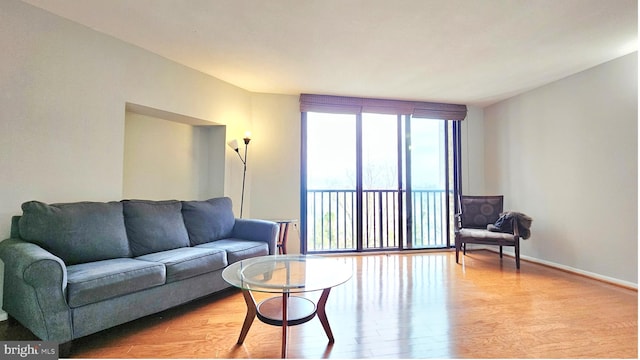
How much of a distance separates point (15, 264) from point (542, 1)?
367 cm

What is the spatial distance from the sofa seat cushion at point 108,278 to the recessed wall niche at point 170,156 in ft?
4.24

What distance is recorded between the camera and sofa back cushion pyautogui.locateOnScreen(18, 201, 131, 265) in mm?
1939

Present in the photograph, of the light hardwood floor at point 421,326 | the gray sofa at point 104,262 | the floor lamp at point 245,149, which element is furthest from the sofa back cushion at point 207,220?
the floor lamp at point 245,149

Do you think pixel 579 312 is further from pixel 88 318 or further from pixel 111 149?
pixel 111 149

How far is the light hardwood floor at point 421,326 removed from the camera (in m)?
1.72

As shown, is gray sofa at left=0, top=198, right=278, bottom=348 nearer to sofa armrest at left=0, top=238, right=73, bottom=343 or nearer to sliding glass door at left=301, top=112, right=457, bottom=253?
sofa armrest at left=0, top=238, right=73, bottom=343

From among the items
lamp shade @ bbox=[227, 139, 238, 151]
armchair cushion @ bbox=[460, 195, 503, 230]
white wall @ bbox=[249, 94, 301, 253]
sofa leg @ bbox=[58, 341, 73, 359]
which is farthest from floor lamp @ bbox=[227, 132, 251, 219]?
armchair cushion @ bbox=[460, 195, 503, 230]

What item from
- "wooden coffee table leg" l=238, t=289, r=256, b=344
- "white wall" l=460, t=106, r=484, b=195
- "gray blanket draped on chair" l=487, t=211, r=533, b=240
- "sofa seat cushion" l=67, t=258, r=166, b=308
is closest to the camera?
"sofa seat cushion" l=67, t=258, r=166, b=308

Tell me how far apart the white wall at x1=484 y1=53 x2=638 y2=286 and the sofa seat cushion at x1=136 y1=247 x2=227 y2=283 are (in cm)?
374

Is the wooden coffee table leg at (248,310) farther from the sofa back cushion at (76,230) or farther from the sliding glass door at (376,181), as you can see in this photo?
the sliding glass door at (376,181)

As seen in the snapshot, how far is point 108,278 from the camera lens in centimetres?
178

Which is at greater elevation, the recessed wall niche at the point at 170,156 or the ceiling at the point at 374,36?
the ceiling at the point at 374,36

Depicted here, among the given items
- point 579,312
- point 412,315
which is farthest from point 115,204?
point 579,312

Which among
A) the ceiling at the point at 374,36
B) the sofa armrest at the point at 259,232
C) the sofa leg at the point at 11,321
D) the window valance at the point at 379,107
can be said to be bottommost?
the sofa leg at the point at 11,321
